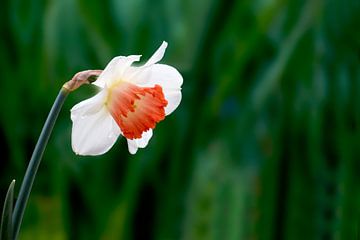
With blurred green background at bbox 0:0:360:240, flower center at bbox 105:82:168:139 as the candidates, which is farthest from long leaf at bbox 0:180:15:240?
blurred green background at bbox 0:0:360:240

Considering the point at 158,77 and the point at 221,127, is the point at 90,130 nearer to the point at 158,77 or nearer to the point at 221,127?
the point at 158,77

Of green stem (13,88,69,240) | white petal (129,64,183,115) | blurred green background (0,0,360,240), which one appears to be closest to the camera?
green stem (13,88,69,240)

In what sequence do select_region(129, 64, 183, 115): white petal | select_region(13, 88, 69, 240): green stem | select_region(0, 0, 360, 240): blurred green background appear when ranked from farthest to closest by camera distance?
1. select_region(0, 0, 360, 240): blurred green background
2. select_region(129, 64, 183, 115): white petal
3. select_region(13, 88, 69, 240): green stem

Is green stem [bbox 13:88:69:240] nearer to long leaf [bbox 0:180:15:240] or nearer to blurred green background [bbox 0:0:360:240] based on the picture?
long leaf [bbox 0:180:15:240]

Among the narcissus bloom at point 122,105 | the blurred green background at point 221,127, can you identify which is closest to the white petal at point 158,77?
the narcissus bloom at point 122,105

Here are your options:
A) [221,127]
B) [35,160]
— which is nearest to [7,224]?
[35,160]

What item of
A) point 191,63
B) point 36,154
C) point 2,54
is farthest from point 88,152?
point 2,54
